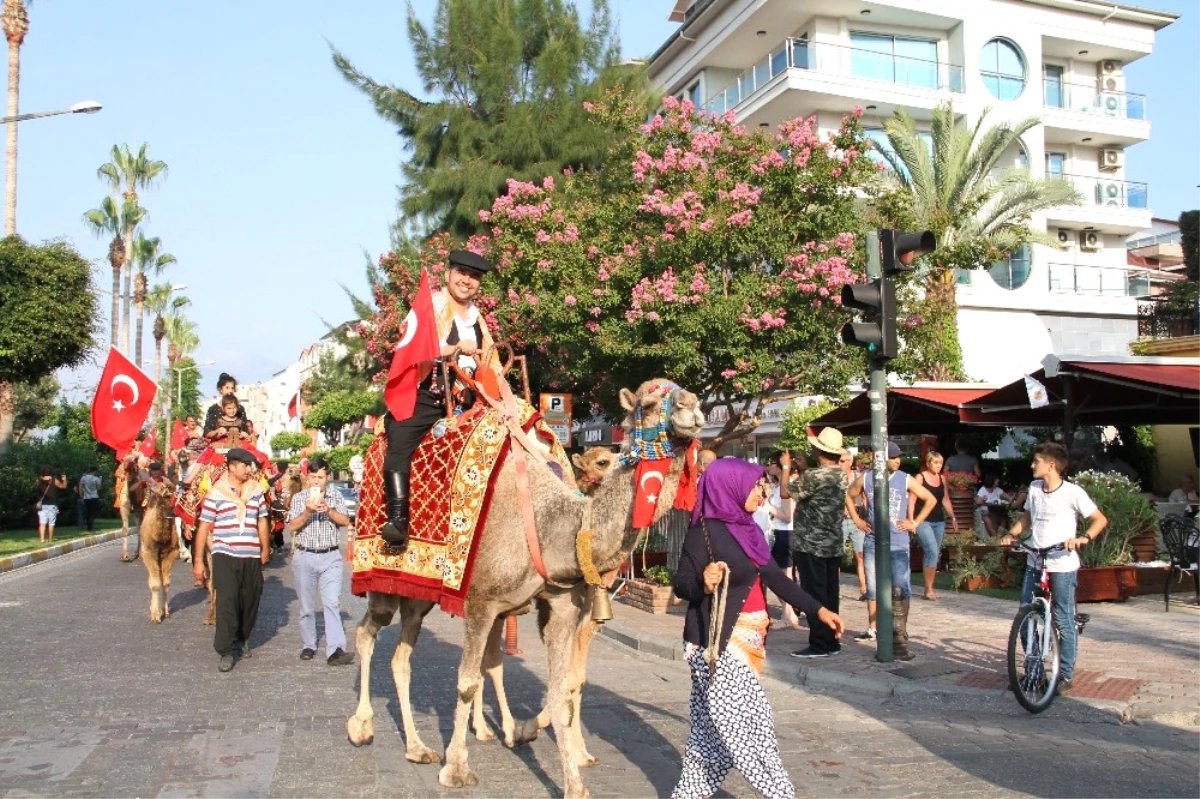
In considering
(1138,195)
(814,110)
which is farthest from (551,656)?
(1138,195)

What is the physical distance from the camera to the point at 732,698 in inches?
217

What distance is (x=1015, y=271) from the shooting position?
36156 mm

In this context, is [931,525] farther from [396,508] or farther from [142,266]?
[142,266]

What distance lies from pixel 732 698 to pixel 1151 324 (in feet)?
102

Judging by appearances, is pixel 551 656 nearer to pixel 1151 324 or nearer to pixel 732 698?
pixel 732 698

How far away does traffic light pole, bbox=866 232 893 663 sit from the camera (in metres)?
10.0

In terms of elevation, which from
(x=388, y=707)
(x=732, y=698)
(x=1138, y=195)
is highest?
(x=1138, y=195)

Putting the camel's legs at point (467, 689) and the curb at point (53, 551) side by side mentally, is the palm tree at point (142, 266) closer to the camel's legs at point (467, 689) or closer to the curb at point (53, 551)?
the curb at point (53, 551)

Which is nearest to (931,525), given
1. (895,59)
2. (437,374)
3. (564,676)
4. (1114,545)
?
(1114,545)

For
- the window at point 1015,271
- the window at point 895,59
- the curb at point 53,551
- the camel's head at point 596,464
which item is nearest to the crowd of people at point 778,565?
the camel's head at point 596,464

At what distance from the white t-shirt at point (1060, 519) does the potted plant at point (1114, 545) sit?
18.2ft

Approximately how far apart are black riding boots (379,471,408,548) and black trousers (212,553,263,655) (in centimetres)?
419

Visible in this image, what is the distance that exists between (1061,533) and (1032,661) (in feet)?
3.32

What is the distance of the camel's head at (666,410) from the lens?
18.6 feet
